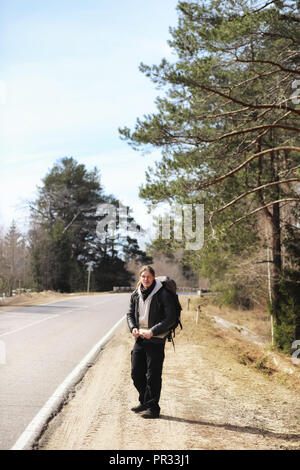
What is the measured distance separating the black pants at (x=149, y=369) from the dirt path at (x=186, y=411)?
0.90 feet

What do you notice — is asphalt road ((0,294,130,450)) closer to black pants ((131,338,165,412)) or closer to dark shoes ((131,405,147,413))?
dark shoes ((131,405,147,413))

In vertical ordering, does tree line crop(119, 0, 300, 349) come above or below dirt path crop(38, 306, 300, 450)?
above

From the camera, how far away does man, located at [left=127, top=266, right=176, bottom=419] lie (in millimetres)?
5887

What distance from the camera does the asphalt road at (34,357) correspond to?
588cm

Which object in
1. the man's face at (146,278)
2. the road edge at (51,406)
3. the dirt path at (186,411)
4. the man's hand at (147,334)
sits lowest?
the dirt path at (186,411)

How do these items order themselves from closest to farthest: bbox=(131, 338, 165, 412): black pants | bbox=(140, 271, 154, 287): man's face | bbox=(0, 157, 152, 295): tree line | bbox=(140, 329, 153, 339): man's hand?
bbox=(140, 329, 153, 339): man's hand, bbox=(131, 338, 165, 412): black pants, bbox=(140, 271, 154, 287): man's face, bbox=(0, 157, 152, 295): tree line

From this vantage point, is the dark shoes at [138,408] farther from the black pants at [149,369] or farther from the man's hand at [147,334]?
the man's hand at [147,334]

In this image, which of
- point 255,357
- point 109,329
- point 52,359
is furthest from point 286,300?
point 52,359

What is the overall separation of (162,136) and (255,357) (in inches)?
273

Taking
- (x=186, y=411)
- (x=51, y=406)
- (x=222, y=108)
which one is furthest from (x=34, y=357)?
(x=222, y=108)

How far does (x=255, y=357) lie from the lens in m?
13.7

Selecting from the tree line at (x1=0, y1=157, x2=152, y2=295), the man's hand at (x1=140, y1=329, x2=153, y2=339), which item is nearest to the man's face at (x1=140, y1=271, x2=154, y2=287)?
the man's hand at (x1=140, y1=329, x2=153, y2=339)

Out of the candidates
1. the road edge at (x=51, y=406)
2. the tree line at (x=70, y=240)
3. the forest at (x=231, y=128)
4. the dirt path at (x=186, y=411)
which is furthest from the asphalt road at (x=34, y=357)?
the tree line at (x=70, y=240)

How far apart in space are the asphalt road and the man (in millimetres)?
1401
